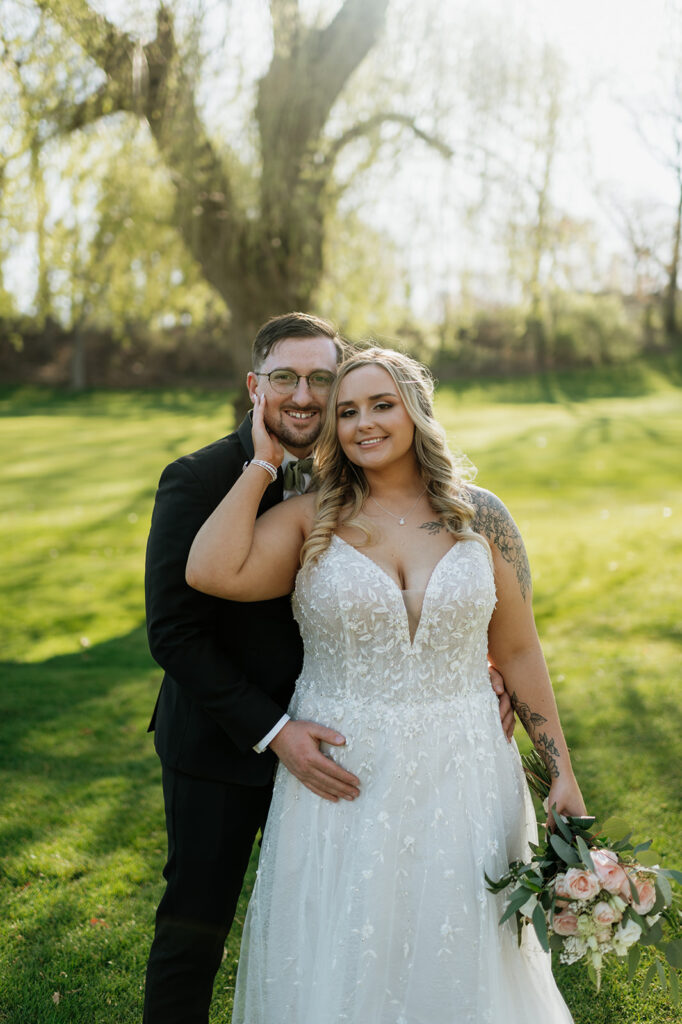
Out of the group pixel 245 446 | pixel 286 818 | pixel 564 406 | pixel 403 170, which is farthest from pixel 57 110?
pixel 564 406

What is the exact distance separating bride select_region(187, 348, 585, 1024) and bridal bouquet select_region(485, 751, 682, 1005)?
145 mm

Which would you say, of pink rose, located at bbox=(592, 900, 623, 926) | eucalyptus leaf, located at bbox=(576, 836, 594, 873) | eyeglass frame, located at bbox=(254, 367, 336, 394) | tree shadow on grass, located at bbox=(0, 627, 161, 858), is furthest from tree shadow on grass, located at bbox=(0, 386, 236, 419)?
pink rose, located at bbox=(592, 900, 623, 926)

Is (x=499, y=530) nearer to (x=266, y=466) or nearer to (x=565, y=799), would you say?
(x=266, y=466)

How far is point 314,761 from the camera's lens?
8.48ft

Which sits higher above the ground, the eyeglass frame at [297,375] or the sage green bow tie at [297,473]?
the eyeglass frame at [297,375]

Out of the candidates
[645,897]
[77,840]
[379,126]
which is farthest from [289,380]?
[379,126]

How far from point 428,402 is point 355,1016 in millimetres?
1863

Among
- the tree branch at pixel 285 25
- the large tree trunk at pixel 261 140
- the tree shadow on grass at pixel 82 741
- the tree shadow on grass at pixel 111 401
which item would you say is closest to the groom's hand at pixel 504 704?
the tree shadow on grass at pixel 82 741

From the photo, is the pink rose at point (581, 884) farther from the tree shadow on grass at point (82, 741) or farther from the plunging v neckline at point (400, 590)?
the tree shadow on grass at point (82, 741)

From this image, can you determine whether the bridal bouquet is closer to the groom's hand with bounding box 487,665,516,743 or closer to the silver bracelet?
the groom's hand with bounding box 487,665,516,743

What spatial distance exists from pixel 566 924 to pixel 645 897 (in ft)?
0.76

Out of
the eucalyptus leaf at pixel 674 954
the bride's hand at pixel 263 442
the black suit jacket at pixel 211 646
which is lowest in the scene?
the eucalyptus leaf at pixel 674 954

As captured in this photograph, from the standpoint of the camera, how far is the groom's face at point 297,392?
9.30 ft

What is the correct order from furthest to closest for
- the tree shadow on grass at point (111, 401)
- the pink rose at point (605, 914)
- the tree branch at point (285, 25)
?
the tree shadow on grass at point (111, 401) < the tree branch at point (285, 25) < the pink rose at point (605, 914)
